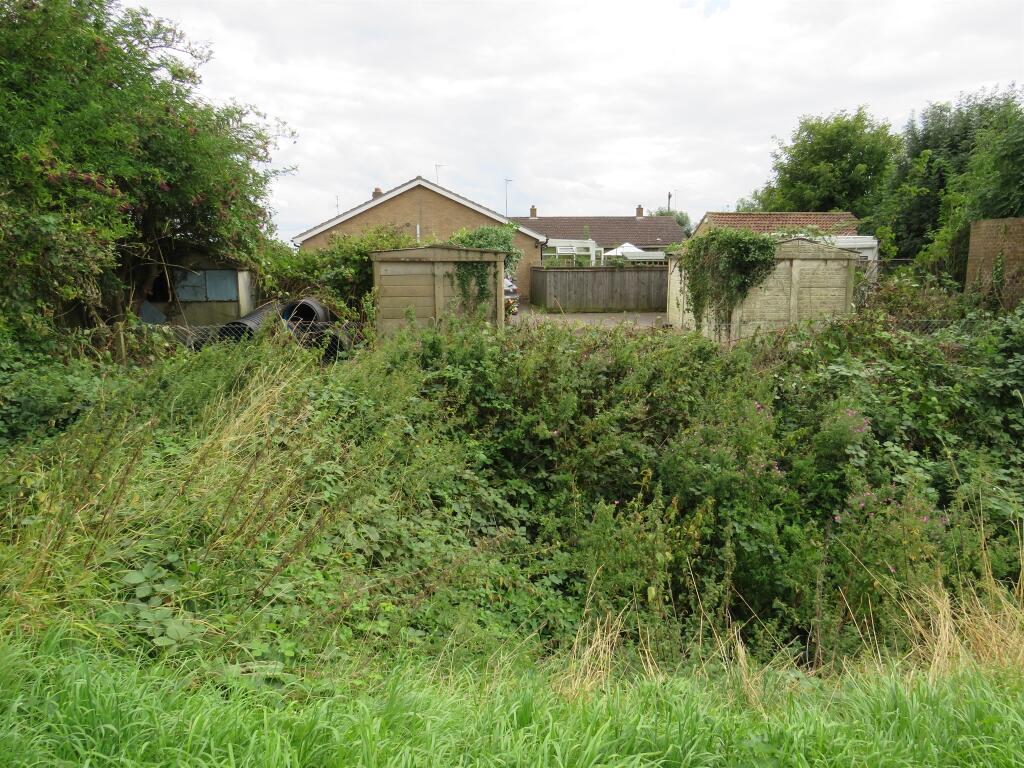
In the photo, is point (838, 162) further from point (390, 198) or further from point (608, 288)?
point (390, 198)

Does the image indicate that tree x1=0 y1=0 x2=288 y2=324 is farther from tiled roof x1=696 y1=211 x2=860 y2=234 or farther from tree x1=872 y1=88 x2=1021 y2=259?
tree x1=872 y1=88 x2=1021 y2=259

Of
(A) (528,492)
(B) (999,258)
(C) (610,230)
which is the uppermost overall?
(C) (610,230)

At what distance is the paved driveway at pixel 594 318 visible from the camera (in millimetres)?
7500

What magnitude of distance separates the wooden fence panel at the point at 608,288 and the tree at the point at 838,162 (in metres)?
17.1

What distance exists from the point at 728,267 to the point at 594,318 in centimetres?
890

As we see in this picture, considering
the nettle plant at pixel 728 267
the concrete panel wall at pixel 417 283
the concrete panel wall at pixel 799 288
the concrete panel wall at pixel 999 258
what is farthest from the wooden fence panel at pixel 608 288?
the concrete panel wall at pixel 417 283

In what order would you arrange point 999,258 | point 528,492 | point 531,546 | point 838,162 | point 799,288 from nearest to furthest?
point 531,546 → point 528,492 → point 799,288 → point 999,258 → point 838,162

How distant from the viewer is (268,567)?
3340mm

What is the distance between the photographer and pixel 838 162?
3775 cm

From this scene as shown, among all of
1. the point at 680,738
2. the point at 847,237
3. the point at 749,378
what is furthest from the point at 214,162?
the point at 847,237

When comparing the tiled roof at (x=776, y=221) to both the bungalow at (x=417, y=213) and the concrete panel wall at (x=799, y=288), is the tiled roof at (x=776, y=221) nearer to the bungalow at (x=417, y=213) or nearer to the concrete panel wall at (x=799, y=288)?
the bungalow at (x=417, y=213)

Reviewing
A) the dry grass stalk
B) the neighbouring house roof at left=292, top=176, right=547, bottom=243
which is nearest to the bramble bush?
the dry grass stalk

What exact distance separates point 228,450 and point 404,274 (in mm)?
5553

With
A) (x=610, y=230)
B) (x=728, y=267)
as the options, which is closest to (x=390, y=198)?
(x=728, y=267)
